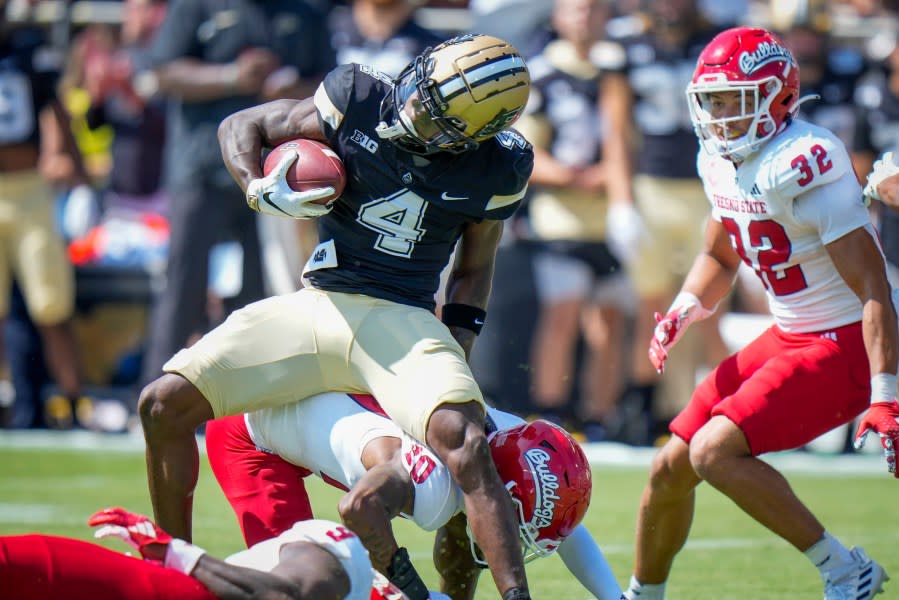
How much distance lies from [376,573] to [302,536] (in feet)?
0.92

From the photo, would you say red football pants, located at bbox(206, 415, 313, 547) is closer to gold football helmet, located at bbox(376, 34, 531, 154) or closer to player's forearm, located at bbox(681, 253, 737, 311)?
gold football helmet, located at bbox(376, 34, 531, 154)

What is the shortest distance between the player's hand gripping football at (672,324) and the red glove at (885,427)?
31.1 inches

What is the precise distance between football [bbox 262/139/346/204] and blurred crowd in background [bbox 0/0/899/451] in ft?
14.1

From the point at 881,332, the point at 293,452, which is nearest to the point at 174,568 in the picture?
the point at 293,452

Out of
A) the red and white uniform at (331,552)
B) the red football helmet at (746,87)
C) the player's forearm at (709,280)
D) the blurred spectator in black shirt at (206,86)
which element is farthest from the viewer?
the blurred spectator in black shirt at (206,86)

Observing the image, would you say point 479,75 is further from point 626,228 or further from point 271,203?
point 626,228

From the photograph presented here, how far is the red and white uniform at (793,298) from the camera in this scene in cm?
493

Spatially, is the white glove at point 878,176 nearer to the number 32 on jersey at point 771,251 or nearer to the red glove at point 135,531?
the number 32 on jersey at point 771,251

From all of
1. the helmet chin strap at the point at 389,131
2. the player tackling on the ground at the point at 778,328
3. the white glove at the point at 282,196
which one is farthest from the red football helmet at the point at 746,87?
the white glove at the point at 282,196

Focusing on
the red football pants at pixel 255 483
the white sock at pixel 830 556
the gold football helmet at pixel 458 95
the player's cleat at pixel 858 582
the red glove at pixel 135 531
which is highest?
the gold football helmet at pixel 458 95

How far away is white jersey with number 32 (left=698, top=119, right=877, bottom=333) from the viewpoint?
491cm

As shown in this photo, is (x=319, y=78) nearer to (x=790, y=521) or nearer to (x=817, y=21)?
(x=817, y=21)

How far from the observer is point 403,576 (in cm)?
429

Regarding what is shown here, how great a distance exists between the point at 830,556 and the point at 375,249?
169cm
